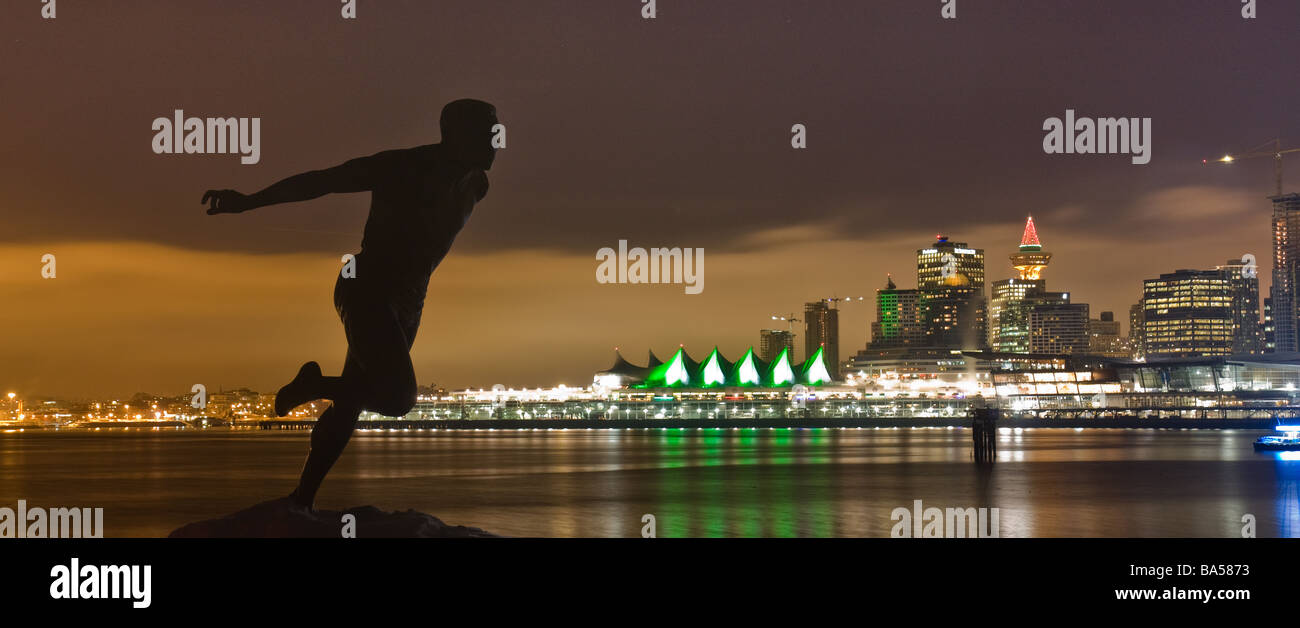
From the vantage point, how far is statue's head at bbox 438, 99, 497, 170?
1111 centimetres

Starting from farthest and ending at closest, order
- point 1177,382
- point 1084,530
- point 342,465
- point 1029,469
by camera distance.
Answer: point 1177,382, point 342,465, point 1029,469, point 1084,530

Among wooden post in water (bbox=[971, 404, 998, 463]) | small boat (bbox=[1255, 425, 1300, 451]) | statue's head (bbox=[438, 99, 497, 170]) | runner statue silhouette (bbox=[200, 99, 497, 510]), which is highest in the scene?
statue's head (bbox=[438, 99, 497, 170])

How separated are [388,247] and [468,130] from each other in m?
1.26

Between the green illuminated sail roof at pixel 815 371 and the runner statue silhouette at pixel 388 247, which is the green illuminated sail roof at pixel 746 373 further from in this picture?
the runner statue silhouette at pixel 388 247

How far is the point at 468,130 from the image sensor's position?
11.1 metres

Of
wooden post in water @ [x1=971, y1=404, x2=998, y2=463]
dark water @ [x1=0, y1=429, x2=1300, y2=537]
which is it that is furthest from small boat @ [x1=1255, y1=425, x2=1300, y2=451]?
wooden post in water @ [x1=971, y1=404, x2=998, y2=463]

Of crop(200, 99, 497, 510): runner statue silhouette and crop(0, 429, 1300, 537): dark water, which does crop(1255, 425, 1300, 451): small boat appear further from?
crop(200, 99, 497, 510): runner statue silhouette

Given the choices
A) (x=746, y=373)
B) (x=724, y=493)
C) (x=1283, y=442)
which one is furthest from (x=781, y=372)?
(x=724, y=493)

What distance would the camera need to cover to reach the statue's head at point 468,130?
11.1m
